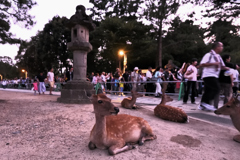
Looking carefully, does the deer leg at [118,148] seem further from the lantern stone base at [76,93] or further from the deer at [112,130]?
the lantern stone base at [76,93]

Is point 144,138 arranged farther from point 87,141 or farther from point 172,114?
point 172,114

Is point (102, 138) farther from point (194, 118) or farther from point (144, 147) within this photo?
point (194, 118)

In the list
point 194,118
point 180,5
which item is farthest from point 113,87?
point 180,5

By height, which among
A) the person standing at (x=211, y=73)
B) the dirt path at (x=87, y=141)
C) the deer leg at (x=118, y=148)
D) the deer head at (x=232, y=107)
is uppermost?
the person standing at (x=211, y=73)

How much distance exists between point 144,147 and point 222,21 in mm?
15364

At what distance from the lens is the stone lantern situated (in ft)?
22.6

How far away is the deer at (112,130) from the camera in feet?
7.50

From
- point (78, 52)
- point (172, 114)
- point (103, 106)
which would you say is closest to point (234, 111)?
point (172, 114)

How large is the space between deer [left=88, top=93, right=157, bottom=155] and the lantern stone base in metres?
4.26

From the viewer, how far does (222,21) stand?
13.7m

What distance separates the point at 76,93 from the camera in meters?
6.84

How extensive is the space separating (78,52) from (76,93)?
1965 mm

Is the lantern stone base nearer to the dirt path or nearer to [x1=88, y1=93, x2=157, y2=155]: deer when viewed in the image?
the dirt path

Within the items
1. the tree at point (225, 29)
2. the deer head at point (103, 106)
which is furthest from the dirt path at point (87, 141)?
the tree at point (225, 29)
